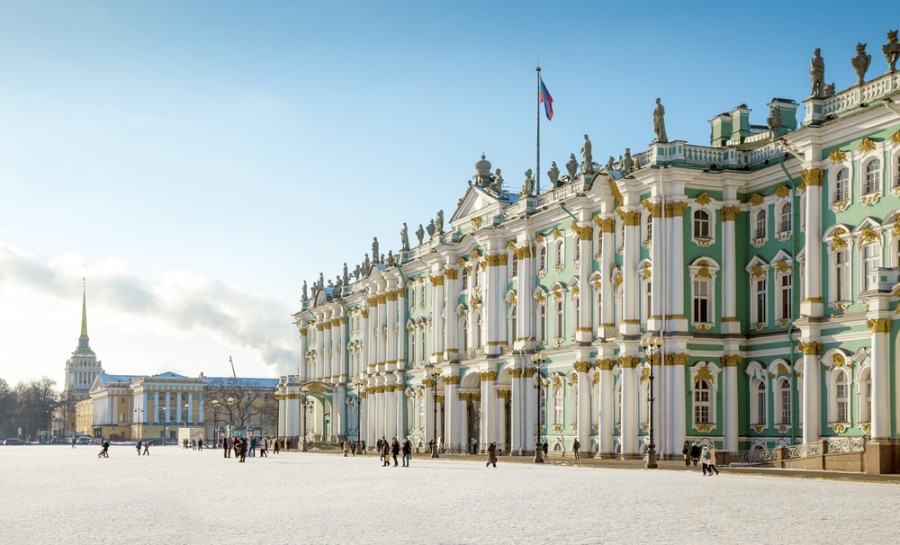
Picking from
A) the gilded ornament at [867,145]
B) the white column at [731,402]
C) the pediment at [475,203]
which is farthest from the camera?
the pediment at [475,203]

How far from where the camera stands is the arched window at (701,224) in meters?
61.4

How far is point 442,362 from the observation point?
8738cm

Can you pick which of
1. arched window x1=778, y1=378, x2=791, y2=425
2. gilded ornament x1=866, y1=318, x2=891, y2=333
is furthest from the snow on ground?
arched window x1=778, y1=378, x2=791, y2=425

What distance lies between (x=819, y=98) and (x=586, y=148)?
17.6 m

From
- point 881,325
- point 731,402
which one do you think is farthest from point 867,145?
point 731,402

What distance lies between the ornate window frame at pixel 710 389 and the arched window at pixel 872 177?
1228cm

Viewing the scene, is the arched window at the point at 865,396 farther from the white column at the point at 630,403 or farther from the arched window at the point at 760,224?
the white column at the point at 630,403

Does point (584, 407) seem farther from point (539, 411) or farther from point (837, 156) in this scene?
point (837, 156)

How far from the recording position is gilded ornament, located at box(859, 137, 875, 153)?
170 ft

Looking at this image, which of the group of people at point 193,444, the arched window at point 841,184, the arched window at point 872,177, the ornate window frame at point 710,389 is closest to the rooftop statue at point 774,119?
the arched window at point 841,184

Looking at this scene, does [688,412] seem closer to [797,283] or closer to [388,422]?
[797,283]

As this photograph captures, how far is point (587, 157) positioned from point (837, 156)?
59.9 ft

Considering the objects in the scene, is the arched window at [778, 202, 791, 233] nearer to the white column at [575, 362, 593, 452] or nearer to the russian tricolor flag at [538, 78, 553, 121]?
the white column at [575, 362, 593, 452]

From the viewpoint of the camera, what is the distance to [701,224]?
61.5 m
